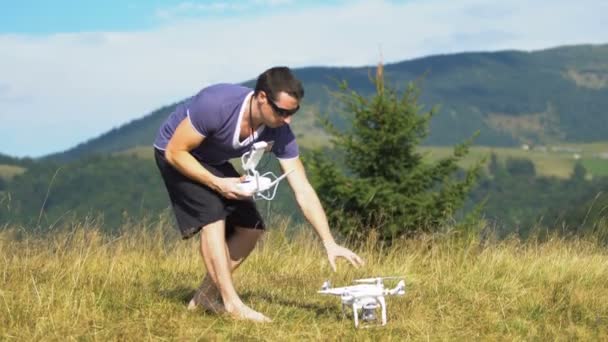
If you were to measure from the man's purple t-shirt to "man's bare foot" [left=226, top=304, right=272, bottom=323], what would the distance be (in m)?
0.86

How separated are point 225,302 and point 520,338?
171cm

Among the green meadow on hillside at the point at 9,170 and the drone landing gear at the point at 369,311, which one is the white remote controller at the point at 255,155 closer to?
the drone landing gear at the point at 369,311

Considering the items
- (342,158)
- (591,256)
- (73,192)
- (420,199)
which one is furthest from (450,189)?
(73,192)

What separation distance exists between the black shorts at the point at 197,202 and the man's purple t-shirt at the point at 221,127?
12cm

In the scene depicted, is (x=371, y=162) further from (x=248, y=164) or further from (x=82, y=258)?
(x=248, y=164)

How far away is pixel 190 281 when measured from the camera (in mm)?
6973

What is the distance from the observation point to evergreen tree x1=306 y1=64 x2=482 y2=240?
16980 millimetres

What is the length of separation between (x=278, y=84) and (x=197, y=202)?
880 millimetres

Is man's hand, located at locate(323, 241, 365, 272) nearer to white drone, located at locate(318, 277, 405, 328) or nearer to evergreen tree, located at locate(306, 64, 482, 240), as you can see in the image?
white drone, located at locate(318, 277, 405, 328)

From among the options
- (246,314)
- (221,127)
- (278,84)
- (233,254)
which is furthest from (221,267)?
(278,84)

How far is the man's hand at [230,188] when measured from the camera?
518 centimetres

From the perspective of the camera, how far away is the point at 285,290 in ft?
21.7

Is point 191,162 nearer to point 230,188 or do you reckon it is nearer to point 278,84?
point 230,188

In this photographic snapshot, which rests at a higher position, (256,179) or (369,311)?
(256,179)
